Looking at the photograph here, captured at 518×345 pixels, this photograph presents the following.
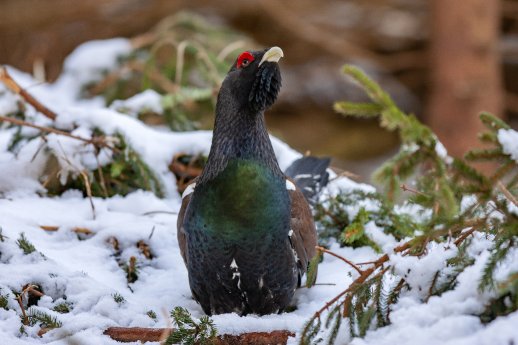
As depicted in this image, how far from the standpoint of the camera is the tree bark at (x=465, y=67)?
6.99m

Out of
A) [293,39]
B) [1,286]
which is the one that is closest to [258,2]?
[293,39]

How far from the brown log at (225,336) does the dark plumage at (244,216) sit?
1.58 ft

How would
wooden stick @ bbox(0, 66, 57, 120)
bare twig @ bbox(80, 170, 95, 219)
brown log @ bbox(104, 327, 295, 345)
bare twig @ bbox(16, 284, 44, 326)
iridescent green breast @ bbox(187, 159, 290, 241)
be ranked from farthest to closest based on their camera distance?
wooden stick @ bbox(0, 66, 57, 120), bare twig @ bbox(80, 170, 95, 219), iridescent green breast @ bbox(187, 159, 290, 241), bare twig @ bbox(16, 284, 44, 326), brown log @ bbox(104, 327, 295, 345)

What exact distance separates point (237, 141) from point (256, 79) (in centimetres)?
26

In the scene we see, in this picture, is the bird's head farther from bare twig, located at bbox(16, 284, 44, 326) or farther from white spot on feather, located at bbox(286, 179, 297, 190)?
bare twig, located at bbox(16, 284, 44, 326)

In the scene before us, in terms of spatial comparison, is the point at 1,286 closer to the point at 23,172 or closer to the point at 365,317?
the point at 23,172

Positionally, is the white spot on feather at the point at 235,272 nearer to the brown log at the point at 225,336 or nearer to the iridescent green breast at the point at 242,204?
the iridescent green breast at the point at 242,204

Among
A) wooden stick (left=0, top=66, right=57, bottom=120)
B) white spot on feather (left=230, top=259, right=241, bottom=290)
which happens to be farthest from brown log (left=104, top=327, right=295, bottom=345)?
wooden stick (left=0, top=66, right=57, bottom=120)

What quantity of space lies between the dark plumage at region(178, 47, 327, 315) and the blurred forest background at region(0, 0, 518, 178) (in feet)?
15.5

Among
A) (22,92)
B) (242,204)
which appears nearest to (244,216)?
(242,204)

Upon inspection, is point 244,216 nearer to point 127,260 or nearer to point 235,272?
point 235,272

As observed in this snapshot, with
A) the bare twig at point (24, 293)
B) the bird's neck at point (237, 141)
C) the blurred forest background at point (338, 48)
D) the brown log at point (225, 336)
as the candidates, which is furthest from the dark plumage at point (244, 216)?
the blurred forest background at point (338, 48)

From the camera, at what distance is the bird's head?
8.97 feet

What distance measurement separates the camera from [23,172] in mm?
3514
